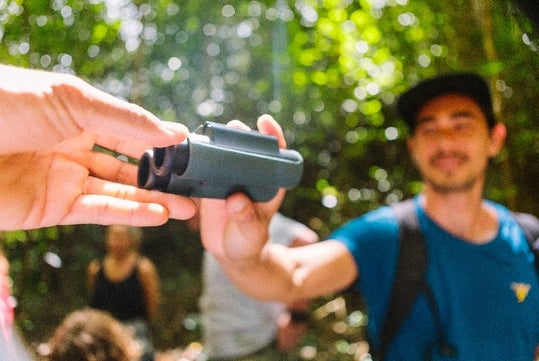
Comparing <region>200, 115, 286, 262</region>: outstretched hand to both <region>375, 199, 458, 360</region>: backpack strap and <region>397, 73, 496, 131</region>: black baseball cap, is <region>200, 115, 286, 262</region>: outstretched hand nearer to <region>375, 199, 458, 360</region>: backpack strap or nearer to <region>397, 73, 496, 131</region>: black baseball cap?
<region>375, 199, 458, 360</region>: backpack strap

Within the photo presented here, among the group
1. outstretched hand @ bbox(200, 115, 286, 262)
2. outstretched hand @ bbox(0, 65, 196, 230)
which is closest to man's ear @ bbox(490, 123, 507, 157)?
outstretched hand @ bbox(200, 115, 286, 262)

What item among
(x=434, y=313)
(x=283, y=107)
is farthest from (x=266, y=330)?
(x=283, y=107)

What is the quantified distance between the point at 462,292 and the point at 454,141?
0.23m

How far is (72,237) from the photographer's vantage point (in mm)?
783

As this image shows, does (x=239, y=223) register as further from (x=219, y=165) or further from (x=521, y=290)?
(x=521, y=290)

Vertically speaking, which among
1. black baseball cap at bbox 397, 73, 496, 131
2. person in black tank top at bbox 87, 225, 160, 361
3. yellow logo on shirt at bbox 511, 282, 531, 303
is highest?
black baseball cap at bbox 397, 73, 496, 131

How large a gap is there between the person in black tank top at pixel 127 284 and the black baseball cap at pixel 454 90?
0.62 meters

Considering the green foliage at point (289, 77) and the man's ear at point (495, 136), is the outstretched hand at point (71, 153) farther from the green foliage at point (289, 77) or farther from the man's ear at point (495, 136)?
the man's ear at point (495, 136)

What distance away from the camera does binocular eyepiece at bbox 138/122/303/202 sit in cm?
36

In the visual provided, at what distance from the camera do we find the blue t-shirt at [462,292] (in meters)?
0.64

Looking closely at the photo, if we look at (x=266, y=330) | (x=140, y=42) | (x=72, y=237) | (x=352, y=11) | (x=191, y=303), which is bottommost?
(x=191, y=303)

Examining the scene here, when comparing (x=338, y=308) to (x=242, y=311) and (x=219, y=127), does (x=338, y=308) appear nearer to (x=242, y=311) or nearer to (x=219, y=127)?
(x=242, y=311)

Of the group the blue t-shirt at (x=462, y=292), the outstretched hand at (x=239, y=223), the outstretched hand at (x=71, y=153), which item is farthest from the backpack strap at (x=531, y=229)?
the outstretched hand at (x=71, y=153)

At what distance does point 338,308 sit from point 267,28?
2.12ft
